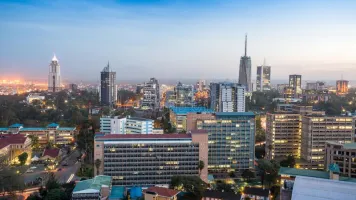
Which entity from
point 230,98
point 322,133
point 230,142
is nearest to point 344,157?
point 322,133

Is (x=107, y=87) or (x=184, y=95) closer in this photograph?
(x=184, y=95)

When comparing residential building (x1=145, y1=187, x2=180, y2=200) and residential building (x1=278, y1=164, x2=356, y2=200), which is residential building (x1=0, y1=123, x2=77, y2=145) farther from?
residential building (x1=278, y1=164, x2=356, y2=200)

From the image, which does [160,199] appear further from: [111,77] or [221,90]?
[111,77]

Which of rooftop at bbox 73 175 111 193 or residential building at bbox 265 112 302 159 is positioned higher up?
residential building at bbox 265 112 302 159

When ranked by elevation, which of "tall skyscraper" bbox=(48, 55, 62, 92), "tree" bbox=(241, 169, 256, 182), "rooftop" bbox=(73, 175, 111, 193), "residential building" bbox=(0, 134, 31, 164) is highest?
"tall skyscraper" bbox=(48, 55, 62, 92)

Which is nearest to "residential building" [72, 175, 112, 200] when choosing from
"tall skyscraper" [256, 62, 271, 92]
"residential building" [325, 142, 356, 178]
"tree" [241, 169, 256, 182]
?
"tree" [241, 169, 256, 182]

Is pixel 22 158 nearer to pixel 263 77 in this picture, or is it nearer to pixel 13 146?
pixel 13 146

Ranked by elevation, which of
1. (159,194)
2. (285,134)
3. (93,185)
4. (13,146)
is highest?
(285,134)
